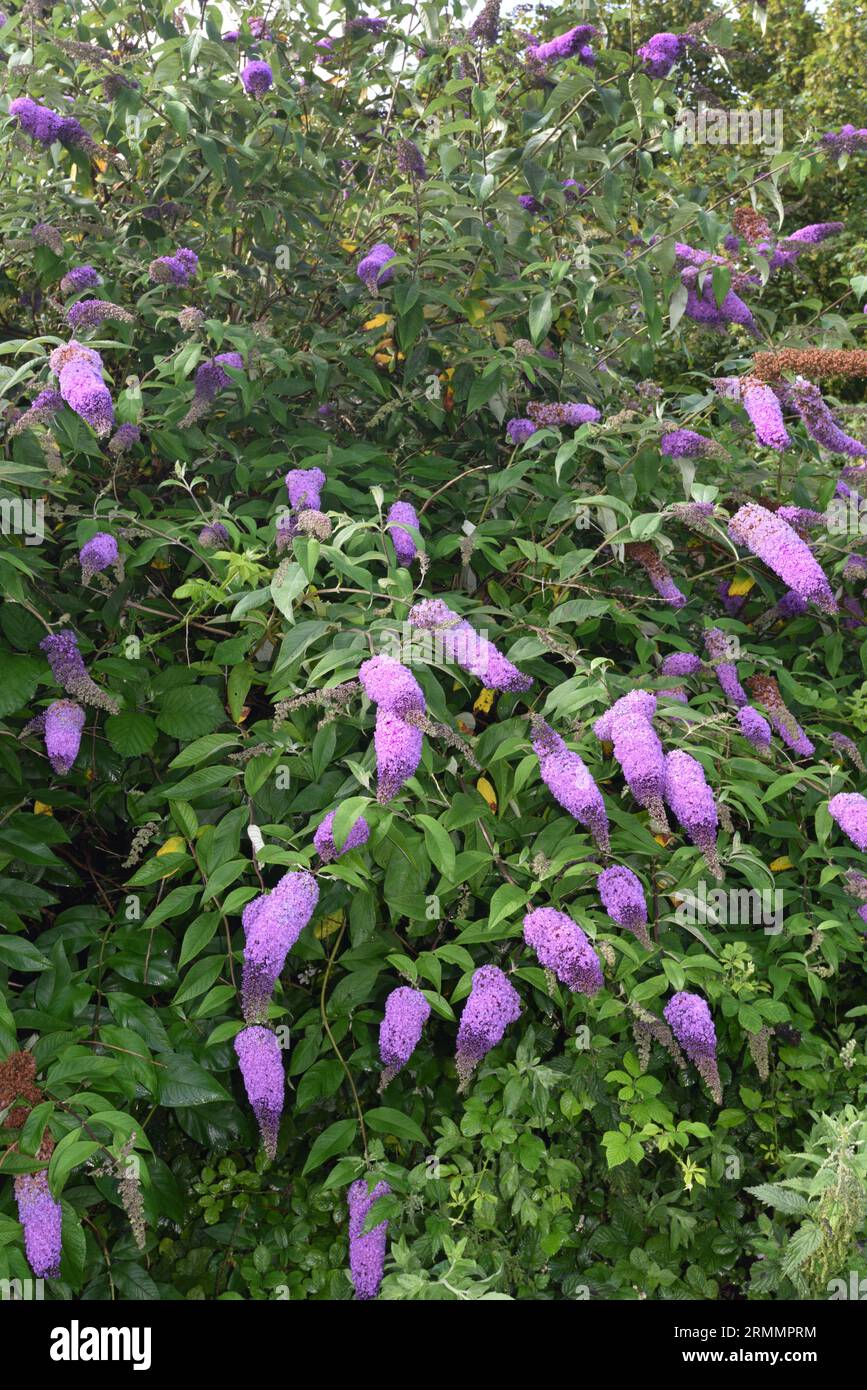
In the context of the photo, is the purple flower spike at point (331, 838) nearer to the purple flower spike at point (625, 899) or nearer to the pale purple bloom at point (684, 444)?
the purple flower spike at point (625, 899)

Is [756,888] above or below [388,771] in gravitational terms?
below

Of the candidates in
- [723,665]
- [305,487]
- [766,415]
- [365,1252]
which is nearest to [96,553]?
[305,487]

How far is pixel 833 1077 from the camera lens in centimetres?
285

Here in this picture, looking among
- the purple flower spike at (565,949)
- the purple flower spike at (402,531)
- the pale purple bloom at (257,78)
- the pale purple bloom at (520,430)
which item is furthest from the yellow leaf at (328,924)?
the pale purple bloom at (257,78)

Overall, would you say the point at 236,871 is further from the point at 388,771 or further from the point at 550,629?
the point at 550,629

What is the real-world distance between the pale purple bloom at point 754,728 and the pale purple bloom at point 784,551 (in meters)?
0.32

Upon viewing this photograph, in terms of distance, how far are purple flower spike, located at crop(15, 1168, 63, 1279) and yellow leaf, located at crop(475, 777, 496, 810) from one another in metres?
1.18

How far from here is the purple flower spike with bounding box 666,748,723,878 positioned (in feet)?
7.09

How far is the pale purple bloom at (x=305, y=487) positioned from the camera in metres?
2.65

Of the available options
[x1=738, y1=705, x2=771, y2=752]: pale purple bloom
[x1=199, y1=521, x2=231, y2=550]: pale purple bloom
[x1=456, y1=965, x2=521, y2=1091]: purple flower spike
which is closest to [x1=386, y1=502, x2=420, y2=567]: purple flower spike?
[x1=199, y1=521, x2=231, y2=550]: pale purple bloom

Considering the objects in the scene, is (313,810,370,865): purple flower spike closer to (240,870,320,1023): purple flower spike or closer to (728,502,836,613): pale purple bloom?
(240,870,320,1023): purple flower spike

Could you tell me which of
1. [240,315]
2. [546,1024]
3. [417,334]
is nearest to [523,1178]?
[546,1024]

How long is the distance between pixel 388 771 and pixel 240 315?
7.19 feet

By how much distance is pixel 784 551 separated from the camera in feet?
8.46
